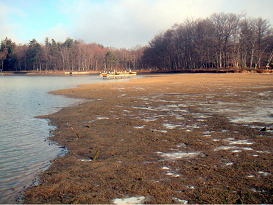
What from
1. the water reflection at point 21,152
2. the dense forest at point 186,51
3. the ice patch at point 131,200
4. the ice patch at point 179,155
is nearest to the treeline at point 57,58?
the dense forest at point 186,51

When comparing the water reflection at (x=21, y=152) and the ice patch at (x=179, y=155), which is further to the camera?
the ice patch at (x=179, y=155)

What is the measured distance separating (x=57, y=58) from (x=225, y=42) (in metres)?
83.4

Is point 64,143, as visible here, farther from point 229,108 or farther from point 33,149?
point 229,108

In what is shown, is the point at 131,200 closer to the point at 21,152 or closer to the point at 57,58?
the point at 21,152

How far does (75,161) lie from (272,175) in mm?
3876

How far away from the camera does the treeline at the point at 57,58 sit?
12325cm

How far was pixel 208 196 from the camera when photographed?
3.61 m

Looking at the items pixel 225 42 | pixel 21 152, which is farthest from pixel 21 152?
pixel 225 42

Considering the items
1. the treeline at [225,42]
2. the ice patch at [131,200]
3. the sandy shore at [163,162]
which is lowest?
the ice patch at [131,200]

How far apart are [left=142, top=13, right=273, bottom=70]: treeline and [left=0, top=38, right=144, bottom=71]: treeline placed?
45.9 meters

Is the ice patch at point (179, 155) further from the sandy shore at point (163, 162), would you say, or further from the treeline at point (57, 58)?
the treeline at point (57, 58)

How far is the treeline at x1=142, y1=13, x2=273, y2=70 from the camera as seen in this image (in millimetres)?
71125

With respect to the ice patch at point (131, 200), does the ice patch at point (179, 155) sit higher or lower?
higher

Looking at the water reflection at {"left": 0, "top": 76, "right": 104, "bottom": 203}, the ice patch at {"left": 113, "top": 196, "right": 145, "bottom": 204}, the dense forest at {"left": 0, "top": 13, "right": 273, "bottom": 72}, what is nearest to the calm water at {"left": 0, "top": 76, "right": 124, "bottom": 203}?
the water reflection at {"left": 0, "top": 76, "right": 104, "bottom": 203}
